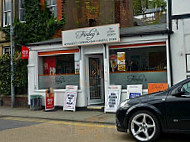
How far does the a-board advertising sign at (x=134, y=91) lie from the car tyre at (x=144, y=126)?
420 cm

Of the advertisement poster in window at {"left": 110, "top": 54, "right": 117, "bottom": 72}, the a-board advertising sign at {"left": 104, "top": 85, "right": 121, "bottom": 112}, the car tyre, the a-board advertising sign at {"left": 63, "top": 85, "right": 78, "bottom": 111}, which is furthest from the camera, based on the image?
the a-board advertising sign at {"left": 63, "top": 85, "right": 78, "bottom": 111}

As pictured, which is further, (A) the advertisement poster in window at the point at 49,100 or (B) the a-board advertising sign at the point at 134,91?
(A) the advertisement poster in window at the point at 49,100

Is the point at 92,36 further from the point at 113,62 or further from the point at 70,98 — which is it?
the point at 70,98

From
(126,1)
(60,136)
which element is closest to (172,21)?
(60,136)

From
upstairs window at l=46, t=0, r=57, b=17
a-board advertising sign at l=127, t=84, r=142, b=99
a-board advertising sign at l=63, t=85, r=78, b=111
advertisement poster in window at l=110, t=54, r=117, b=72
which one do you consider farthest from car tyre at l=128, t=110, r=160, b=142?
upstairs window at l=46, t=0, r=57, b=17

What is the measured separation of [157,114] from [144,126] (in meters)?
0.45

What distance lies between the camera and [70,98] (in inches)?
475

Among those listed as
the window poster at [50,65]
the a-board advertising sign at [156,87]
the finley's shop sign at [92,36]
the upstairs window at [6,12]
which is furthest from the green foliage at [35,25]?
the a-board advertising sign at [156,87]

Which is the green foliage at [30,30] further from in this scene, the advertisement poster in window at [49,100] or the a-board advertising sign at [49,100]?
the advertisement poster in window at [49,100]

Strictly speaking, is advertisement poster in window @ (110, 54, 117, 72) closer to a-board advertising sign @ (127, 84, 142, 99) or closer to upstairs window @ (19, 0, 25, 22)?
a-board advertising sign @ (127, 84, 142, 99)

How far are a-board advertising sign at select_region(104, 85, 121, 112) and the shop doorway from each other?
4.27ft

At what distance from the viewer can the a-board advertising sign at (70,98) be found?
11.9m

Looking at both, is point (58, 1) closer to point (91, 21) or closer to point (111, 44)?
point (91, 21)

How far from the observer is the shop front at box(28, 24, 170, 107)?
425 inches
